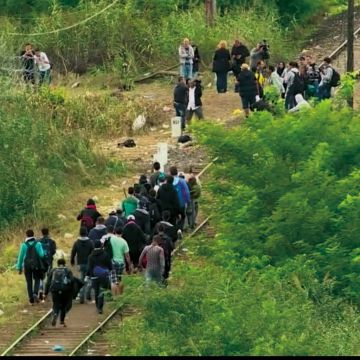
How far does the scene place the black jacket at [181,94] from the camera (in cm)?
3519

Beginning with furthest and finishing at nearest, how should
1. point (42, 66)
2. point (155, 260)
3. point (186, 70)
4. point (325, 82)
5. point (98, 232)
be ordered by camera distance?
point (186, 70)
point (42, 66)
point (325, 82)
point (98, 232)
point (155, 260)

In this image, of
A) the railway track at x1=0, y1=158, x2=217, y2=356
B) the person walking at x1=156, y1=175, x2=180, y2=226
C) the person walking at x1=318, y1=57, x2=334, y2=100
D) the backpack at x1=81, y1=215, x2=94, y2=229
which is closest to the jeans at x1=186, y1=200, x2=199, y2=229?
the person walking at x1=156, y1=175, x2=180, y2=226

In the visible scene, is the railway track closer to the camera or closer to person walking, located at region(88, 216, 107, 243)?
person walking, located at region(88, 216, 107, 243)

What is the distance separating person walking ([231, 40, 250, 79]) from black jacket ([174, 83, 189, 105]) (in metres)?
3.93

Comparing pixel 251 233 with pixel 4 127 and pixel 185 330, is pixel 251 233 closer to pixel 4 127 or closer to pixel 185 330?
pixel 185 330

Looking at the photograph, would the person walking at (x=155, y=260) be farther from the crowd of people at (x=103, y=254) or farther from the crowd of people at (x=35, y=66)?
the crowd of people at (x=35, y=66)

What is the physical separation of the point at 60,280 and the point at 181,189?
15.1 ft

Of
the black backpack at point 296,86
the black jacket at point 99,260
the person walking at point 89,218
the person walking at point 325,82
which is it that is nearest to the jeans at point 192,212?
the person walking at point 89,218

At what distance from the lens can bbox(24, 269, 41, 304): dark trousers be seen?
977 inches

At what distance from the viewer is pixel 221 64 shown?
38812 mm

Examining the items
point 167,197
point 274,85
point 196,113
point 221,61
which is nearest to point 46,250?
point 167,197

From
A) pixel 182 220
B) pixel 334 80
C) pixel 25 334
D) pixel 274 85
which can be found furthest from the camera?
pixel 274 85

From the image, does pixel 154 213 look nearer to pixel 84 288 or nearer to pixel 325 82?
pixel 84 288

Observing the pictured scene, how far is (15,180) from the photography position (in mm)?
30844
